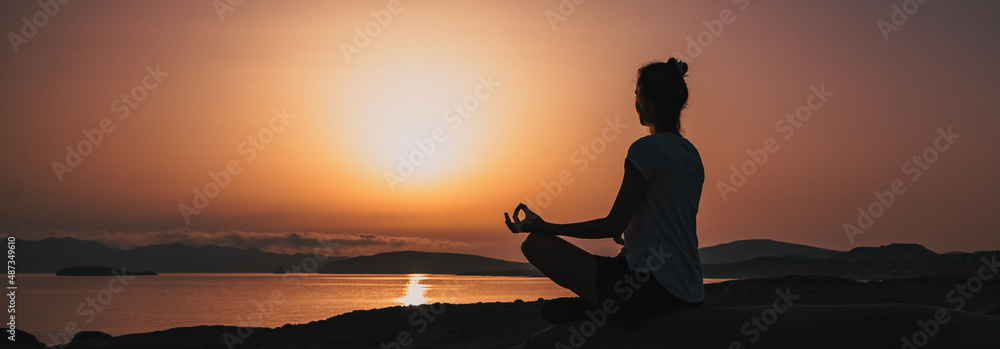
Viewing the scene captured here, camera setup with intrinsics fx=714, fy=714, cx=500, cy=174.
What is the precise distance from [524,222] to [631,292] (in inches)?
24.8

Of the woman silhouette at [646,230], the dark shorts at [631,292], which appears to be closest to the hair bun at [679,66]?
the woman silhouette at [646,230]

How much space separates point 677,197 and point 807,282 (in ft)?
64.8

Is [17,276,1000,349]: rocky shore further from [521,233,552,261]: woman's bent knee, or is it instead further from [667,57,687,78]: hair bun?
[667,57,687,78]: hair bun

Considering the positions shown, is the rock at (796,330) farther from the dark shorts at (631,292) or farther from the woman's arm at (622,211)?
the woman's arm at (622,211)

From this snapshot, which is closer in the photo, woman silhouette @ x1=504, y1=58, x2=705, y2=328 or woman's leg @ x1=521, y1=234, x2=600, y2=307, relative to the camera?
woman silhouette @ x1=504, y1=58, x2=705, y2=328

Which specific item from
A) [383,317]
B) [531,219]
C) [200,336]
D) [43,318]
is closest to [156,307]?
[43,318]

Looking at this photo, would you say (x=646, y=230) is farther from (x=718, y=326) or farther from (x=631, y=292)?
(x=718, y=326)

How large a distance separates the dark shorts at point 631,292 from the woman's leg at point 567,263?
5cm

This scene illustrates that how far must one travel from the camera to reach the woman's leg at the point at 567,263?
3574 mm

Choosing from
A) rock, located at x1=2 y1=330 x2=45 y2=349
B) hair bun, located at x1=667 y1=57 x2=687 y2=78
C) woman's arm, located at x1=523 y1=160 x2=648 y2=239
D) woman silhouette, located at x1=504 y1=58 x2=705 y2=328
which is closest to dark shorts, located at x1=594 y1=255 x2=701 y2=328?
woman silhouette, located at x1=504 y1=58 x2=705 y2=328

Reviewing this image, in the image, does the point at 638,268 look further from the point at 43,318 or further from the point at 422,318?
the point at 43,318

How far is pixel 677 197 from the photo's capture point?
337cm

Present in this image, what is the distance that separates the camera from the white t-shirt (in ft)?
10.9

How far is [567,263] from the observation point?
11.8ft
